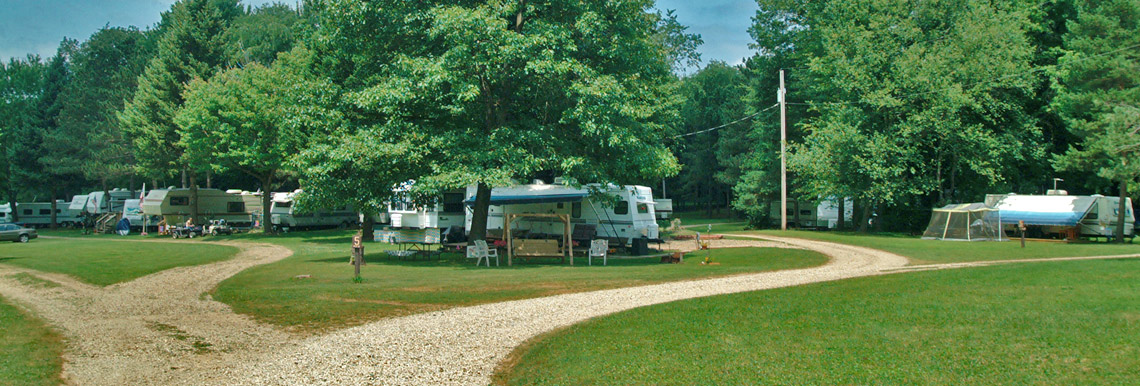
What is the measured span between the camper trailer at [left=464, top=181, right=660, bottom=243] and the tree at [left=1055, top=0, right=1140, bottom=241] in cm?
1448

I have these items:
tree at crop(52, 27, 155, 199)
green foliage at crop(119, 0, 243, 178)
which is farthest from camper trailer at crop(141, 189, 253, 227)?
tree at crop(52, 27, 155, 199)

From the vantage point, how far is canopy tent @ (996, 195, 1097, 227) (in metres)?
28.3

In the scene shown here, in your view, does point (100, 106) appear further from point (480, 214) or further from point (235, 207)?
point (480, 214)

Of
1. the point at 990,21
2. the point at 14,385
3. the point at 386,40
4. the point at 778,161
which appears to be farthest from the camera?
the point at 778,161

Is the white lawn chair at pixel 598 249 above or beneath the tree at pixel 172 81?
beneath

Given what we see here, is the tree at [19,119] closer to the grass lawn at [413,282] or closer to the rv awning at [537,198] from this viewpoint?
the grass lawn at [413,282]

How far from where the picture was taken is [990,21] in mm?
33219

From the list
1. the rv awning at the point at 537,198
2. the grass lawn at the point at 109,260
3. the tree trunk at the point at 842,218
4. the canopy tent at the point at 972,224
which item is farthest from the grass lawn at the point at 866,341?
the tree trunk at the point at 842,218

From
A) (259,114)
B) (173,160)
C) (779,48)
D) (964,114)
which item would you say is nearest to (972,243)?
(964,114)

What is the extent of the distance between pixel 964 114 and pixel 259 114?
3260cm

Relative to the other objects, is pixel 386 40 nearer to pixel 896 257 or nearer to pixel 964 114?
pixel 896 257

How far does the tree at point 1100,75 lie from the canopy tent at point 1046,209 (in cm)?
121

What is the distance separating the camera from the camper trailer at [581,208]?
2295 centimetres

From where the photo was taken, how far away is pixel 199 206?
44594 mm
